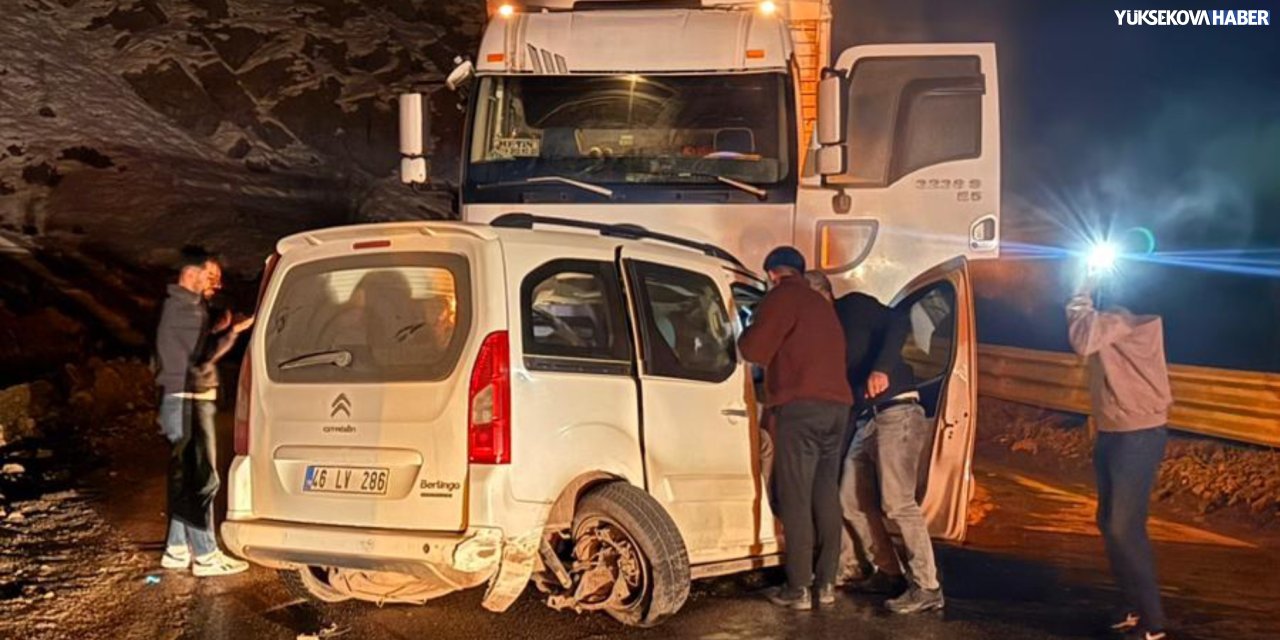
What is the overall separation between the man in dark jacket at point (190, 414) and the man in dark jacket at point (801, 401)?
3.00 metres

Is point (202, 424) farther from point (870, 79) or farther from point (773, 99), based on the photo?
point (870, 79)

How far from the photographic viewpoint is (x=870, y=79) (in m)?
8.05

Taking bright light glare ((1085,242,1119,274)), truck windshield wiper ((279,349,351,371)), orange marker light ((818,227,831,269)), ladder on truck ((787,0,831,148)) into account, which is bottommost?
truck windshield wiper ((279,349,351,371))

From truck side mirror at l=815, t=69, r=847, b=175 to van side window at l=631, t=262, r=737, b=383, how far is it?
1764mm

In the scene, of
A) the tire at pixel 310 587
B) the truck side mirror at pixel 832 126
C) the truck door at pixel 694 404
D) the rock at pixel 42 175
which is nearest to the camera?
the truck door at pixel 694 404

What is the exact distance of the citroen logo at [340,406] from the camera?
5.14 m

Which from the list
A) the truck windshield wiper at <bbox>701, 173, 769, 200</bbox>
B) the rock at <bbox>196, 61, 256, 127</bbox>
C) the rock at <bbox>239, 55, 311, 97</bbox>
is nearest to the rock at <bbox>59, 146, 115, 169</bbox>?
the rock at <bbox>196, 61, 256, 127</bbox>

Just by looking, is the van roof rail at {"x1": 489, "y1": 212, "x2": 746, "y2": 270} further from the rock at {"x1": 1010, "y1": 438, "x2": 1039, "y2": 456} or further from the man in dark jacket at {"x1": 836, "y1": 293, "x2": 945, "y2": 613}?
the rock at {"x1": 1010, "y1": 438, "x2": 1039, "y2": 456}

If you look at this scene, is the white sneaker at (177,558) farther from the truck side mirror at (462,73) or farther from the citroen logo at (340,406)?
the truck side mirror at (462,73)

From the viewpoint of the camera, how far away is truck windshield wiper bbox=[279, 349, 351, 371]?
5238 millimetres

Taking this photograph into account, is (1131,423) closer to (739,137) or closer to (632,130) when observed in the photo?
(739,137)

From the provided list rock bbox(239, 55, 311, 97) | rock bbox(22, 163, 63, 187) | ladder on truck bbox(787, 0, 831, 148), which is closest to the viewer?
ladder on truck bbox(787, 0, 831, 148)

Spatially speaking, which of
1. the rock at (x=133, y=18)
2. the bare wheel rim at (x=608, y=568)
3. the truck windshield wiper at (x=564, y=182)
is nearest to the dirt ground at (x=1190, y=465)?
the truck windshield wiper at (x=564, y=182)

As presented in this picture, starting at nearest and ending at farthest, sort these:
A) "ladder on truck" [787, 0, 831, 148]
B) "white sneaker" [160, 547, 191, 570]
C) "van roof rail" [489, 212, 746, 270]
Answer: "van roof rail" [489, 212, 746, 270] < "white sneaker" [160, 547, 191, 570] < "ladder on truck" [787, 0, 831, 148]
